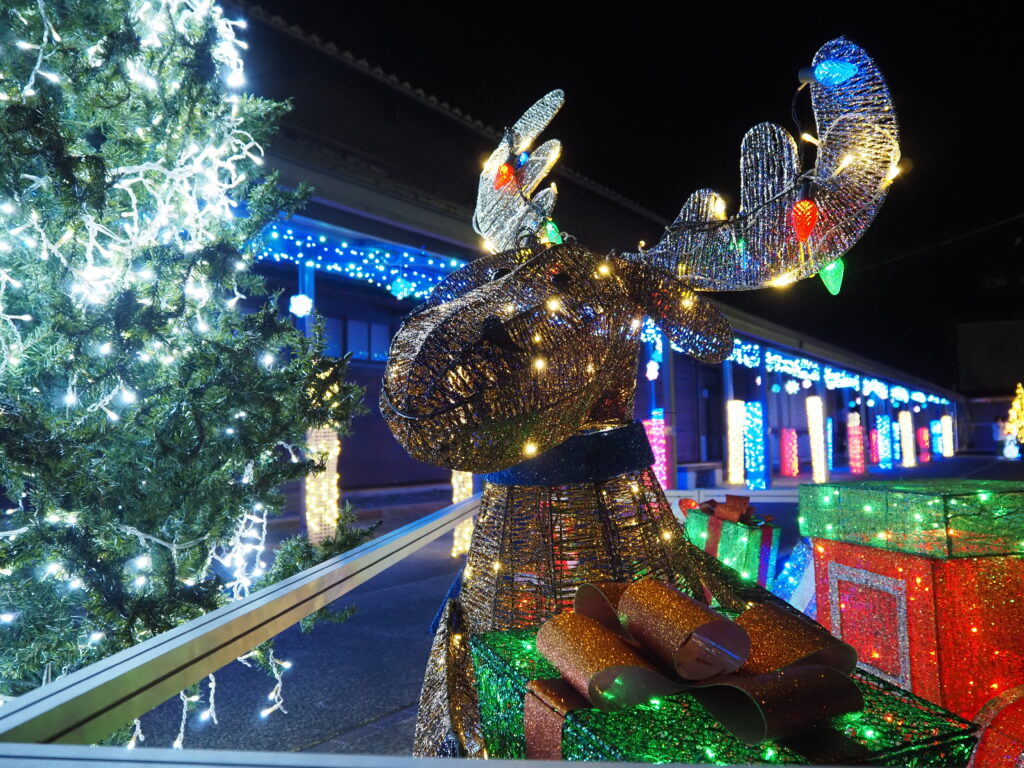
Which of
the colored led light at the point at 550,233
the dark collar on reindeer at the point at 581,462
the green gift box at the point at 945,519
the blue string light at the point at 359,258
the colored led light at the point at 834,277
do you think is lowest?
the green gift box at the point at 945,519

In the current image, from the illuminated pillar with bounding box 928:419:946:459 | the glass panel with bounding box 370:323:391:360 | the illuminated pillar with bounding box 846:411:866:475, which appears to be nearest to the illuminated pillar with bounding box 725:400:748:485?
the illuminated pillar with bounding box 846:411:866:475

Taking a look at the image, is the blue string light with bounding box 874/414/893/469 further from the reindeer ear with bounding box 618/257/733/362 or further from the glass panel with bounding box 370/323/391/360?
the reindeer ear with bounding box 618/257/733/362

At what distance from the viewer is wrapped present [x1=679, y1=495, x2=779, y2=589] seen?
8.02 ft

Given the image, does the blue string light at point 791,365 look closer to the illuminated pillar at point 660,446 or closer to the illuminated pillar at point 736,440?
the illuminated pillar at point 736,440

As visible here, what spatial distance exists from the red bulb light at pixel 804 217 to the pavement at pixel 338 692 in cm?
197

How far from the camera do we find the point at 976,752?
0.71 m

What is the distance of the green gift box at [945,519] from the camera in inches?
44.2

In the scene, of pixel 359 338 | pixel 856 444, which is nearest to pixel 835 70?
pixel 359 338

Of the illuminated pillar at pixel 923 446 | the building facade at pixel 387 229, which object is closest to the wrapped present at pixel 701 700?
the building facade at pixel 387 229

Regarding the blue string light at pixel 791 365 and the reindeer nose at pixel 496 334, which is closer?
the reindeer nose at pixel 496 334

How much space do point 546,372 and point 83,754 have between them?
704mm

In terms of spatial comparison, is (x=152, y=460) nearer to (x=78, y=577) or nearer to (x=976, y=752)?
(x=78, y=577)

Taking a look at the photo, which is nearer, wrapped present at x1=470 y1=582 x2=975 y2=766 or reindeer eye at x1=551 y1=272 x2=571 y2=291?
wrapped present at x1=470 y1=582 x2=975 y2=766

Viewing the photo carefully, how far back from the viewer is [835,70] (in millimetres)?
1293
